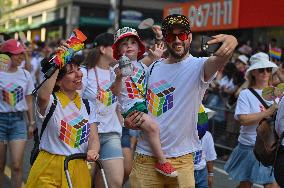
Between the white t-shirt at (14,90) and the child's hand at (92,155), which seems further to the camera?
the white t-shirt at (14,90)

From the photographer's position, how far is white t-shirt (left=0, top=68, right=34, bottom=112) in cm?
646

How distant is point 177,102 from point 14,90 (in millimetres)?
3138

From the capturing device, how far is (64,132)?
4.31 m

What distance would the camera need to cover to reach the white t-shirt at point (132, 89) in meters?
4.02

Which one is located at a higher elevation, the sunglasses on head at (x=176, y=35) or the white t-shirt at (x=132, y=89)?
the sunglasses on head at (x=176, y=35)

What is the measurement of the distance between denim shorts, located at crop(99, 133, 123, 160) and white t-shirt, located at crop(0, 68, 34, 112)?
1358mm

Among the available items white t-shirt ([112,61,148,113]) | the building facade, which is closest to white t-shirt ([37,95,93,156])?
white t-shirt ([112,61,148,113])

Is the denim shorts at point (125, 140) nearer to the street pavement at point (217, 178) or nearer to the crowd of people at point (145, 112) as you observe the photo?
the street pavement at point (217, 178)

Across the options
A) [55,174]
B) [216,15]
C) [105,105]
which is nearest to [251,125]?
[105,105]

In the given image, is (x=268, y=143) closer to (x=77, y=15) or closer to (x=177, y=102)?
(x=177, y=102)

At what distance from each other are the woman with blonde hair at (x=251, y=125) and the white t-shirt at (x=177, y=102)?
1859mm

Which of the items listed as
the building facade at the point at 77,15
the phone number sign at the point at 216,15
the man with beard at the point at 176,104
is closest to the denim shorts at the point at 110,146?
the man with beard at the point at 176,104

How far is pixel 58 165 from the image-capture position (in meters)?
4.21

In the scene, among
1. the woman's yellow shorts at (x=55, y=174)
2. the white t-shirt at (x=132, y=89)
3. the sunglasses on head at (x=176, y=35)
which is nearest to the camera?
the sunglasses on head at (x=176, y=35)
